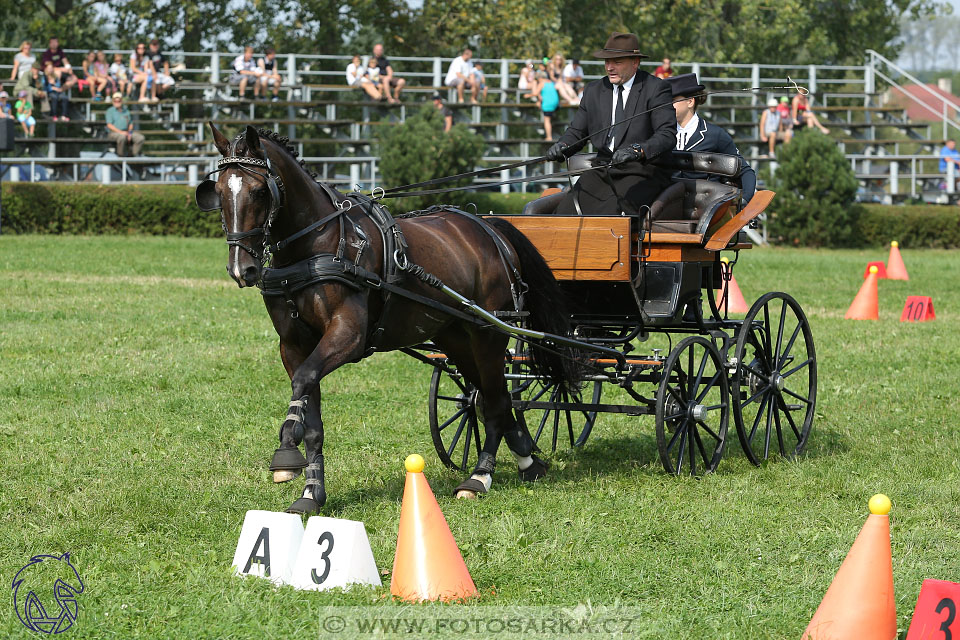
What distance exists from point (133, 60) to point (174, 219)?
647 cm

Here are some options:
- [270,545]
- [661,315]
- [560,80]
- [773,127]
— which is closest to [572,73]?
[560,80]

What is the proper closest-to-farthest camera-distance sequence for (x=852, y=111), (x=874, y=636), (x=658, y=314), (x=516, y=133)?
(x=874, y=636), (x=658, y=314), (x=516, y=133), (x=852, y=111)

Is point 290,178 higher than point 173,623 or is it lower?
higher

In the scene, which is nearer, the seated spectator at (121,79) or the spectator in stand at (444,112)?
the spectator in stand at (444,112)

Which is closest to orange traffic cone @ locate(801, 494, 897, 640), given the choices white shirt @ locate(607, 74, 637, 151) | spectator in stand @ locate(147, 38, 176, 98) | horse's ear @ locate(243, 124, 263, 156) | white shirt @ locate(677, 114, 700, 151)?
horse's ear @ locate(243, 124, 263, 156)

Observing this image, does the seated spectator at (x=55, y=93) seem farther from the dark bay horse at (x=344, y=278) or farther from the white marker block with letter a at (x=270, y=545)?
the white marker block with letter a at (x=270, y=545)

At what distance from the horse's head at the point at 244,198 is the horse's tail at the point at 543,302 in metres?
1.89

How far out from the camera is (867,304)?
15.3 meters

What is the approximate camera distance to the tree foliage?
26219mm

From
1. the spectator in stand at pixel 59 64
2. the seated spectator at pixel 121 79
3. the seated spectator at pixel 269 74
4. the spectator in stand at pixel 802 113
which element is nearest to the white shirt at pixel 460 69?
the seated spectator at pixel 269 74

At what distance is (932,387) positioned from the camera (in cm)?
1052

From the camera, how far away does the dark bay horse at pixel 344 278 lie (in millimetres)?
5852

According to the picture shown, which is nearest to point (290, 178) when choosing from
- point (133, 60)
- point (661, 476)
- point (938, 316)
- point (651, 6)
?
point (661, 476)

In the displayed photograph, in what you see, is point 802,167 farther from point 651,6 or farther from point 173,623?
point 173,623
